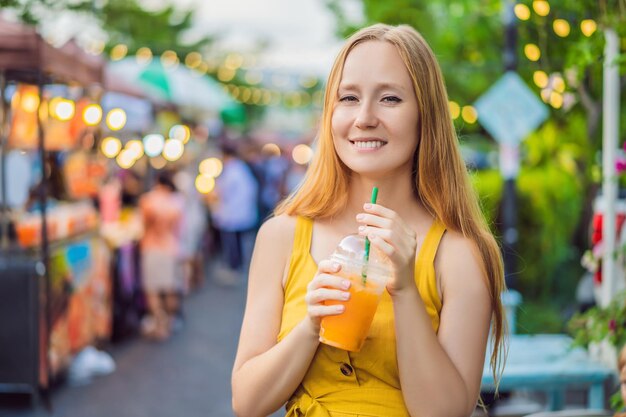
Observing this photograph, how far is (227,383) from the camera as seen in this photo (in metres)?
8.21

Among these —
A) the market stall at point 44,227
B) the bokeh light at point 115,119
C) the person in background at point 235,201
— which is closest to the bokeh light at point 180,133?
the person in background at point 235,201

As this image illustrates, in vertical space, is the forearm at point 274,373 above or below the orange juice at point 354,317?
below

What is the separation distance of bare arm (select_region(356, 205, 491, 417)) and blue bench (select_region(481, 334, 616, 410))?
8.30 feet

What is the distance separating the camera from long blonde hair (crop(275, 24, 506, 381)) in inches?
82.6

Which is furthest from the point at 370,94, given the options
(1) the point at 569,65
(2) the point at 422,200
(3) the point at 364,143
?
(1) the point at 569,65

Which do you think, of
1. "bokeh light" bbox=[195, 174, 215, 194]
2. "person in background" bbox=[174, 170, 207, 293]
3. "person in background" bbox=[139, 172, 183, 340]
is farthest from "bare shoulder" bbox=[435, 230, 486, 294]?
"bokeh light" bbox=[195, 174, 215, 194]

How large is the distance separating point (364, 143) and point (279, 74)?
125 ft

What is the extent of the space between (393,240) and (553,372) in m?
3.11

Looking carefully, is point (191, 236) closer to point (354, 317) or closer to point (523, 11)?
point (523, 11)

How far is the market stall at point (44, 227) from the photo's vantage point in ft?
23.4

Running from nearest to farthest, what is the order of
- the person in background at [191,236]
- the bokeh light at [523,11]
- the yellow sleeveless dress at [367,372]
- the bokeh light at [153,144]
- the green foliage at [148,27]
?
the yellow sleeveless dress at [367,372] < the bokeh light at [523,11] < the person in background at [191,236] < the bokeh light at [153,144] < the green foliage at [148,27]

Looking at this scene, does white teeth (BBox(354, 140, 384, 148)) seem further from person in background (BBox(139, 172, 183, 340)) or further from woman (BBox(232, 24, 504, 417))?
person in background (BBox(139, 172, 183, 340))

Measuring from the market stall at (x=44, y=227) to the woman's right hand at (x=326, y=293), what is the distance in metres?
5.40

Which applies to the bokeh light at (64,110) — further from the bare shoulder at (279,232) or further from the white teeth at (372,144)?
the white teeth at (372,144)
